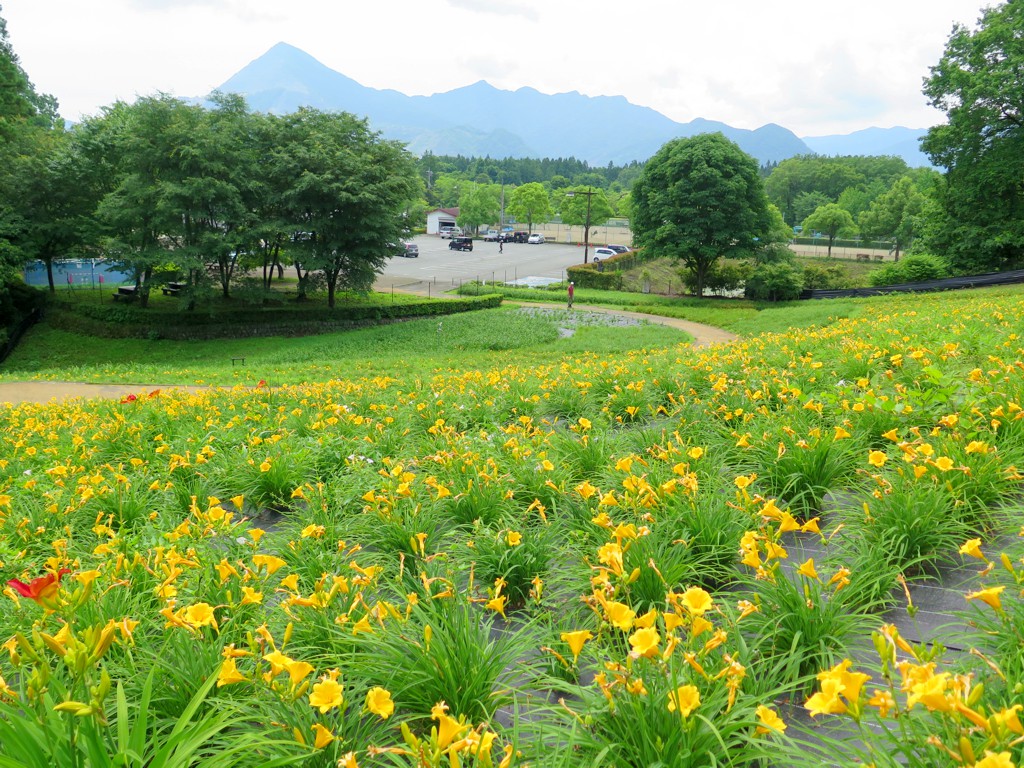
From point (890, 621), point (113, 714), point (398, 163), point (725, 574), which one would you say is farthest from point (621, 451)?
point (398, 163)

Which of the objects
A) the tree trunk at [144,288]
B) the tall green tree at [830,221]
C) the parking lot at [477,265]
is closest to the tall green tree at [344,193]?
the tree trunk at [144,288]

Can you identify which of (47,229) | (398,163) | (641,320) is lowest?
(641,320)

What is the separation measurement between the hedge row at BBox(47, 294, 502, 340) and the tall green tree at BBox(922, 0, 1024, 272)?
2626cm

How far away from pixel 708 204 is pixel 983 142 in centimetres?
1183

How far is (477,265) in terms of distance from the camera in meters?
53.5

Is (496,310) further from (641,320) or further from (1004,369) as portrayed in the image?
(1004,369)

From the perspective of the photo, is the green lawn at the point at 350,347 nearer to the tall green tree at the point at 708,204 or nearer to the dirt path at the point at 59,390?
the dirt path at the point at 59,390

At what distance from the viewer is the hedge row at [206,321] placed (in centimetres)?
2528

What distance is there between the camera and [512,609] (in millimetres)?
2818

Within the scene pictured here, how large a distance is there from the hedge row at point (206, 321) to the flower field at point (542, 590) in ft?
71.8

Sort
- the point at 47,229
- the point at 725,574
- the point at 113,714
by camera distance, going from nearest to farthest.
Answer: the point at 113,714, the point at 725,574, the point at 47,229

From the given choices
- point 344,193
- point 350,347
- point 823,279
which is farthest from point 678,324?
point 823,279

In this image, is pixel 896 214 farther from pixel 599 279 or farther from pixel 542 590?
pixel 542 590

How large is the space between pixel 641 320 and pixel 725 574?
83.9ft
